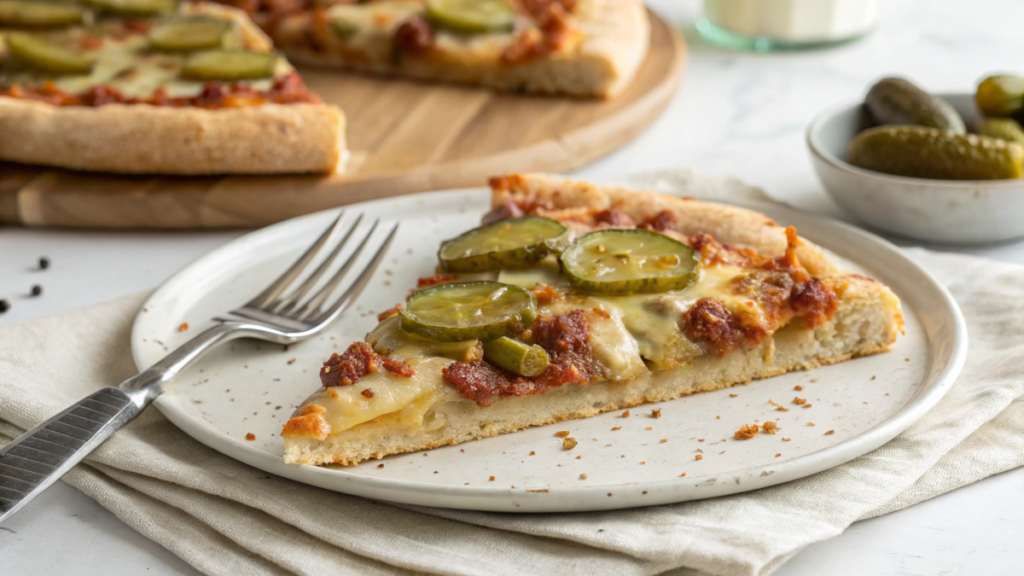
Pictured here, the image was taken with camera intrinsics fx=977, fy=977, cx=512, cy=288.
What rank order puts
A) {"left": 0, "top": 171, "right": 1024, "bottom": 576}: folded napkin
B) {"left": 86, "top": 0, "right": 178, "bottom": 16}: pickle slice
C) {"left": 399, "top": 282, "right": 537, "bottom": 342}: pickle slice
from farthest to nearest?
{"left": 86, "top": 0, "right": 178, "bottom": 16}: pickle slice
{"left": 399, "top": 282, "right": 537, "bottom": 342}: pickle slice
{"left": 0, "top": 171, "right": 1024, "bottom": 576}: folded napkin

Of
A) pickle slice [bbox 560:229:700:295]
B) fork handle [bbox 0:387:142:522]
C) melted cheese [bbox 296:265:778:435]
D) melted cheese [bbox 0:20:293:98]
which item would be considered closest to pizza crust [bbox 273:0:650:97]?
melted cheese [bbox 0:20:293:98]

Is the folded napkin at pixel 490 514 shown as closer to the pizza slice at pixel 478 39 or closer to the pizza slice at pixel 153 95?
the pizza slice at pixel 153 95

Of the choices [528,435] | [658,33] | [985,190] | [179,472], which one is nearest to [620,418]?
[528,435]

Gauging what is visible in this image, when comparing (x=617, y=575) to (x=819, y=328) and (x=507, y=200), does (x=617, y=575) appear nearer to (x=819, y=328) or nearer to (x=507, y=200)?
(x=819, y=328)

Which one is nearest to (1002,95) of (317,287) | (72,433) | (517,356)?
(517,356)

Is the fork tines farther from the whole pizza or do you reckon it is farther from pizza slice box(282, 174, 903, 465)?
the whole pizza
